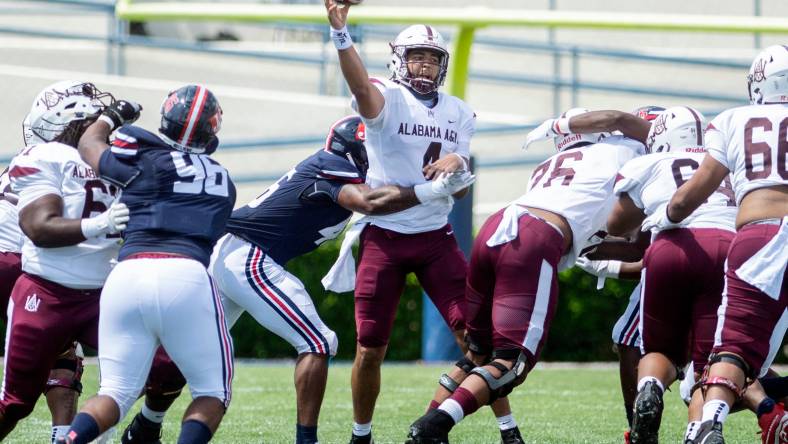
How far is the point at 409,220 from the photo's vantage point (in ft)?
19.1

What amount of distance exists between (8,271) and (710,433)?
129 inches

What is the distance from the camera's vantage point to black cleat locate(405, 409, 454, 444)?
4.86m

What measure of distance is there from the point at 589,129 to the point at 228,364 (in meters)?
2.14

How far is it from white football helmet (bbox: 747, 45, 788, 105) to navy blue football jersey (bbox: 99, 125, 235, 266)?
2193 mm

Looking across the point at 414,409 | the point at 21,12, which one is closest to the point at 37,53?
the point at 21,12

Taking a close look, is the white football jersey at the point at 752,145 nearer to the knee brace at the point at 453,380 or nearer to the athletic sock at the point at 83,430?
the knee brace at the point at 453,380

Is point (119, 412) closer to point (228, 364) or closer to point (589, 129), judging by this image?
point (228, 364)

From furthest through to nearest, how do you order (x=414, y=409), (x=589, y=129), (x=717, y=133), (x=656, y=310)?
(x=414, y=409) < (x=589, y=129) < (x=656, y=310) < (x=717, y=133)

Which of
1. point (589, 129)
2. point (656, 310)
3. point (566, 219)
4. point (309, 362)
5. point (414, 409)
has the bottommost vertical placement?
point (414, 409)

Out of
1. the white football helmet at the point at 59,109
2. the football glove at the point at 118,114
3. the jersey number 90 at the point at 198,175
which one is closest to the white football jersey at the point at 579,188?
the jersey number 90 at the point at 198,175

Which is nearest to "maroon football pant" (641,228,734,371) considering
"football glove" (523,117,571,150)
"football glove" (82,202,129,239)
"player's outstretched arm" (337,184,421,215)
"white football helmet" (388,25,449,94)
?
"football glove" (523,117,571,150)

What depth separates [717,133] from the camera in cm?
483

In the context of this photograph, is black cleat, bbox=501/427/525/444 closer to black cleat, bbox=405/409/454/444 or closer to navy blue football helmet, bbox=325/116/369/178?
black cleat, bbox=405/409/454/444

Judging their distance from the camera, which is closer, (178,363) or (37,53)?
(178,363)
